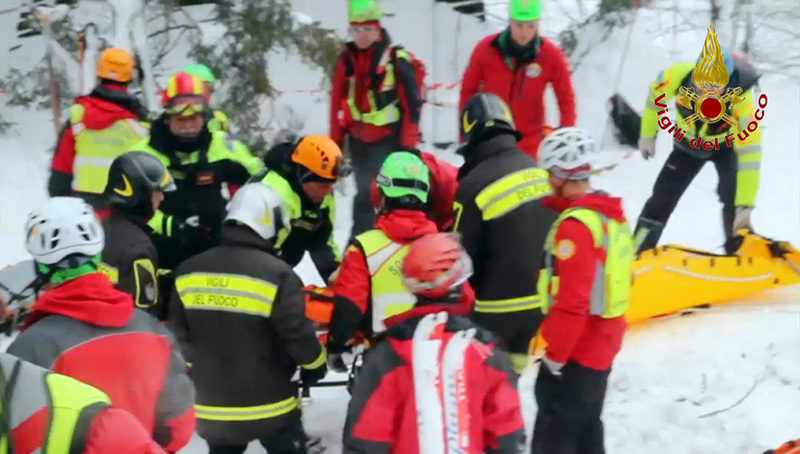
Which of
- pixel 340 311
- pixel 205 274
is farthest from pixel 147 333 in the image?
pixel 340 311

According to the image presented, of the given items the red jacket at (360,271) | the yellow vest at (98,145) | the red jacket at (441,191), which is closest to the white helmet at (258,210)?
the red jacket at (360,271)

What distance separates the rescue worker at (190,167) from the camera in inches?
184

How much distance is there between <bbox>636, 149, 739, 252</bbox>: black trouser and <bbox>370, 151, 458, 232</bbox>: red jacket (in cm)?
197

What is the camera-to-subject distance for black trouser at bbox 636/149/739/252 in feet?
19.2

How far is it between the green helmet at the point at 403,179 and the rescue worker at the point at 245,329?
1.53ft

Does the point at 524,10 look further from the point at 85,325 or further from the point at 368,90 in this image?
the point at 85,325

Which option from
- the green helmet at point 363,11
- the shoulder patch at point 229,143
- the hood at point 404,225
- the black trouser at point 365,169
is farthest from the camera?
the black trouser at point 365,169

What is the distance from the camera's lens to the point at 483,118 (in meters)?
4.26

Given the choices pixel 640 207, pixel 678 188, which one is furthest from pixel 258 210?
pixel 640 207

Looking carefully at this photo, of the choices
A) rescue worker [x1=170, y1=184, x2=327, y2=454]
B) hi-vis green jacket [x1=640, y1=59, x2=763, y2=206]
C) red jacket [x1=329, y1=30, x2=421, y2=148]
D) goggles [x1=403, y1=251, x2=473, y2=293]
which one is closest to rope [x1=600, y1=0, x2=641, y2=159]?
hi-vis green jacket [x1=640, y1=59, x2=763, y2=206]

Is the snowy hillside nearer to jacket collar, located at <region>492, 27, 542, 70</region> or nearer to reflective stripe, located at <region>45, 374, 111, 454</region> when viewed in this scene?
jacket collar, located at <region>492, 27, 542, 70</region>

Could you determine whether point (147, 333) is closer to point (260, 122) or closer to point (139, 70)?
point (139, 70)

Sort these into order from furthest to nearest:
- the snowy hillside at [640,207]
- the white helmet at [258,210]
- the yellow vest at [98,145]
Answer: the yellow vest at [98,145]
the snowy hillside at [640,207]
the white helmet at [258,210]

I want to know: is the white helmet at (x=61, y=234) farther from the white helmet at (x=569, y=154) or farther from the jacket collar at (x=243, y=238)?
the white helmet at (x=569, y=154)
